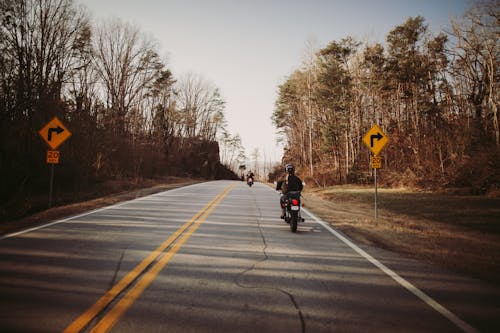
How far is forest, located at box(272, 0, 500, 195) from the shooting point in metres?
17.5

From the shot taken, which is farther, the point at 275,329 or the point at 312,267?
the point at 312,267

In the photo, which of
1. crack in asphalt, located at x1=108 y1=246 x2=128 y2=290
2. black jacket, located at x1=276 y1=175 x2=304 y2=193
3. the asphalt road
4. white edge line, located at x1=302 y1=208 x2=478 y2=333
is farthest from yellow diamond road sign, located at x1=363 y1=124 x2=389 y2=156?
crack in asphalt, located at x1=108 y1=246 x2=128 y2=290

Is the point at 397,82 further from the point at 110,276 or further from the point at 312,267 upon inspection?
the point at 110,276

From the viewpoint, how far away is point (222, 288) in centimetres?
354

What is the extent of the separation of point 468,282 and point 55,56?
2114cm

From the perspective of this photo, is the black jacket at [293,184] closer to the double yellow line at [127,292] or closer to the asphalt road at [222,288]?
the asphalt road at [222,288]

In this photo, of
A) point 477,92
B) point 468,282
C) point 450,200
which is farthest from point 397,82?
point 468,282

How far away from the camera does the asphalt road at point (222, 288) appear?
8.99 feet

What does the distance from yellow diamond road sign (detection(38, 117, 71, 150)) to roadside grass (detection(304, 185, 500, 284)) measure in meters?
10.8

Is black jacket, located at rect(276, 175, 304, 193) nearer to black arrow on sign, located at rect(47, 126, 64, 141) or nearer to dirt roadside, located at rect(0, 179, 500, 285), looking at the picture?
dirt roadside, located at rect(0, 179, 500, 285)

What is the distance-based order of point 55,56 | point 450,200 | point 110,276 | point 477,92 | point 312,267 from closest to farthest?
point 110,276
point 312,267
point 450,200
point 55,56
point 477,92

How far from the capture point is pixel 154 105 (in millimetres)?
39156

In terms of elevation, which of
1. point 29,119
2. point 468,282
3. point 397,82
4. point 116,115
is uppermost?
point 397,82

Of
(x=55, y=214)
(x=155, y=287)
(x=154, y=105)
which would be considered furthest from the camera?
(x=154, y=105)
